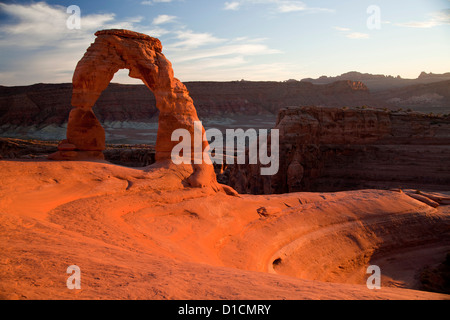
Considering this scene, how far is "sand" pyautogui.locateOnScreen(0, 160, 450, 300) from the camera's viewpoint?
4.28 m

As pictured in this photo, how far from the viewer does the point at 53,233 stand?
5637mm

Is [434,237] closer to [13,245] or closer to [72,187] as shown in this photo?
[72,187]

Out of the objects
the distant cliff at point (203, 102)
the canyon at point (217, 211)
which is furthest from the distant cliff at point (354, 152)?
the distant cliff at point (203, 102)

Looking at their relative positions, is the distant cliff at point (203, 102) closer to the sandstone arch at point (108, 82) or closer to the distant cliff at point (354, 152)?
the distant cliff at point (354, 152)

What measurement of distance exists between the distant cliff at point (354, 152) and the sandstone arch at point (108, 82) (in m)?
11.2

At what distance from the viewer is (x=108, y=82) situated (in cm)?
1080

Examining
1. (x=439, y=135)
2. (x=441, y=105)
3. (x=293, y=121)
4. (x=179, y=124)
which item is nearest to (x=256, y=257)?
(x=179, y=124)

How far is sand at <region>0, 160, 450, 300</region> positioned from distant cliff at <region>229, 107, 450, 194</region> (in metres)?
7.27

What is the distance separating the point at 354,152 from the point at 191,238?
17896 mm

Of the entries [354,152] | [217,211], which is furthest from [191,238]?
[354,152]

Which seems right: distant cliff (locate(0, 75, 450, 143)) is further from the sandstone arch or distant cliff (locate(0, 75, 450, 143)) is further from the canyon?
the sandstone arch

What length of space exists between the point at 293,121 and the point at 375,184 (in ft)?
20.9

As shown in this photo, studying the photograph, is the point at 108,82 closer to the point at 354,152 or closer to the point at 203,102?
the point at 354,152

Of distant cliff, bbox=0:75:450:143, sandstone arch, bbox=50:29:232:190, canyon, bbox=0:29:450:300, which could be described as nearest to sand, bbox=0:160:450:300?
canyon, bbox=0:29:450:300
